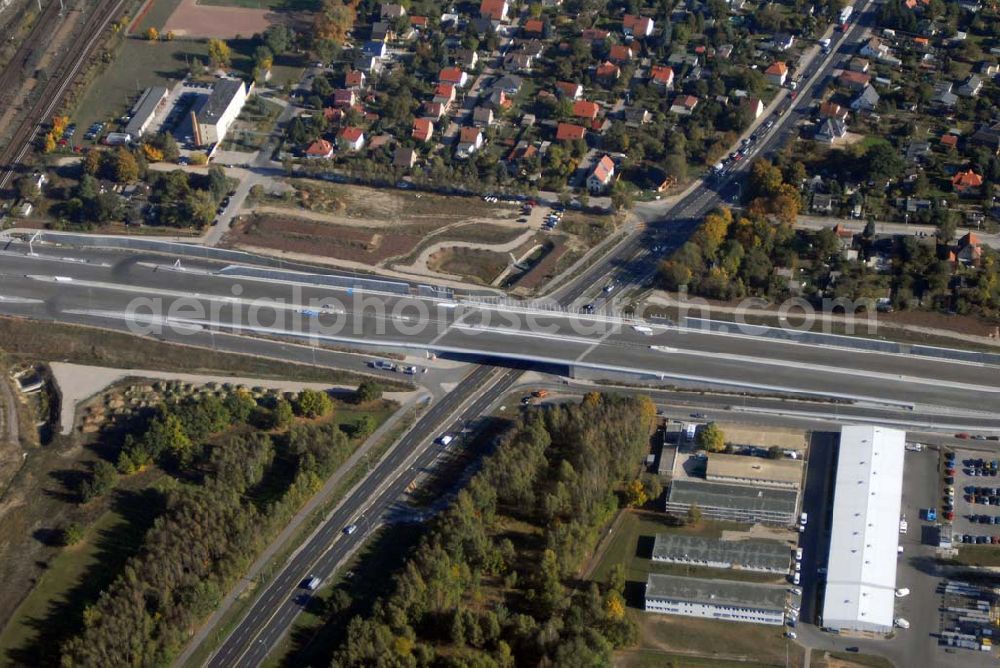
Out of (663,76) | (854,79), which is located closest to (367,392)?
(663,76)

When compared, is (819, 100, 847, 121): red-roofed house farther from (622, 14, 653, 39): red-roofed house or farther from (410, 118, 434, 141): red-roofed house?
(410, 118, 434, 141): red-roofed house

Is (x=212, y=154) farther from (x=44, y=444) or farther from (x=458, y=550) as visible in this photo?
(x=458, y=550)

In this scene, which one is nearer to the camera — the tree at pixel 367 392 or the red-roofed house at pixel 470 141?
the tree at pixel 367 392

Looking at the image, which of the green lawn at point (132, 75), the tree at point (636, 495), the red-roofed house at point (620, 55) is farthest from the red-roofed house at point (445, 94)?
the tree at point (636, 495)

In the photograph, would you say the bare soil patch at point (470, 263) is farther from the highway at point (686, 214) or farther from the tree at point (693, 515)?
the tree at point (693, 515)

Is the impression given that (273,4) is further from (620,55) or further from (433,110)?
(620,55)

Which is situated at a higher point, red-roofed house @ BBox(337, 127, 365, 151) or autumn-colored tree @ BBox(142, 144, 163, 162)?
red-roofed house @ BBox(337, 127, 365, 151)

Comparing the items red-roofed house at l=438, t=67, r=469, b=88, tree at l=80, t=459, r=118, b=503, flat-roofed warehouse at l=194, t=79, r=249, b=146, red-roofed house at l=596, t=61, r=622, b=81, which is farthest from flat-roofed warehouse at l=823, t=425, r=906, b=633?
flat-roofed warehouse at l=194, t=79, r=249, b=146
